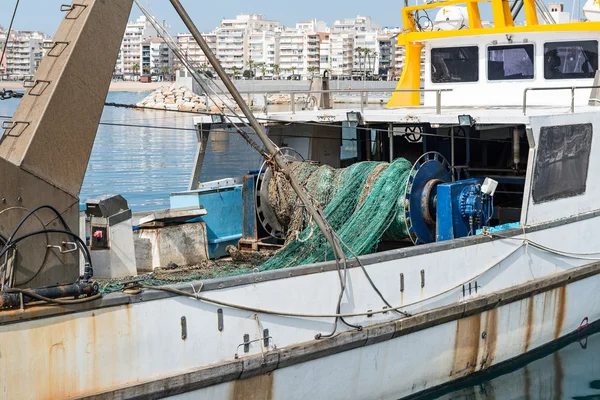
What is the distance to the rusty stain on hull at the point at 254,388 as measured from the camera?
7.10 metres

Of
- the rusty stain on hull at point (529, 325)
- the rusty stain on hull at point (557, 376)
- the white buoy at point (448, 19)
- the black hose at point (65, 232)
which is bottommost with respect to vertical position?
the rusty stain on hull at point (557, 376)

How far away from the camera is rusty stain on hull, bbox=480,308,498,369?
30.9 feet

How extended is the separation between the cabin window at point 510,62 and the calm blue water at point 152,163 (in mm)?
3731

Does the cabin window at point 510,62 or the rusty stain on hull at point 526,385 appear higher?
the cabin window at point 510,62

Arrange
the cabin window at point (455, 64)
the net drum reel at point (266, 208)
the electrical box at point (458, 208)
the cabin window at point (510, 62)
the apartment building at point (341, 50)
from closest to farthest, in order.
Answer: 1. the electrical box at point (458, 208)
2. the net drum reel at point (266, 208)
3. the cabin window at point (510, 62)
4. the cabin window at point (455, 64)
5. the apartment building at point (341, 50)

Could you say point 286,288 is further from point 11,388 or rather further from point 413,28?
point 413,28

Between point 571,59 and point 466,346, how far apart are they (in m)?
4.85

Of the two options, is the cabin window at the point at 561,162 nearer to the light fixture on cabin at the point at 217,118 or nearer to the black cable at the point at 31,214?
the light fixture on cabin at the point at 217,118

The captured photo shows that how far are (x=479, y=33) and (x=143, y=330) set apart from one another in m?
7.65

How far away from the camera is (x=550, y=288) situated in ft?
33.4

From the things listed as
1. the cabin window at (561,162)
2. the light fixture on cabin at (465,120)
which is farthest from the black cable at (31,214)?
the cabin window at (561,162)

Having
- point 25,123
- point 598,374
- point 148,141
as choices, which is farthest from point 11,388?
point 148,141

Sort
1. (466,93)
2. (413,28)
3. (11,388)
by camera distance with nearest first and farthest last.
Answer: (11,388) → (466,93) → (413,28)

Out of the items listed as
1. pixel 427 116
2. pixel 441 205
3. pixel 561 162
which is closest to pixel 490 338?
pixel 441 205
